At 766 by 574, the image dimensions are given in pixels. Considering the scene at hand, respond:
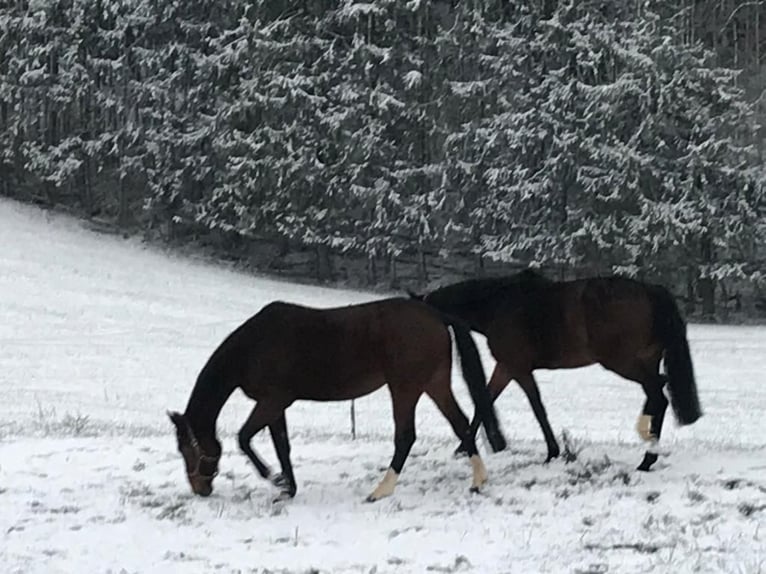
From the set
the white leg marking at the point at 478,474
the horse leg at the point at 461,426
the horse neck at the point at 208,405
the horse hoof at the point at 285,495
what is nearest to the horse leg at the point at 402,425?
the horse leg at the point at 461,426

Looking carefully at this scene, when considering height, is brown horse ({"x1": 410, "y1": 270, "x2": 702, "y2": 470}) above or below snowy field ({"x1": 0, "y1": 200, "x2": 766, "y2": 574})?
above

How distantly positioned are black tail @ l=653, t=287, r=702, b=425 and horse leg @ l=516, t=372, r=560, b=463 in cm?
92

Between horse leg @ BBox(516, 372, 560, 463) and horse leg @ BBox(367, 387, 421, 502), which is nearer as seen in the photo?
horse leg @ BBox(367, 387, 421, 502)

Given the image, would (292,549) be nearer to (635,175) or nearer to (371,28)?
(635,175)

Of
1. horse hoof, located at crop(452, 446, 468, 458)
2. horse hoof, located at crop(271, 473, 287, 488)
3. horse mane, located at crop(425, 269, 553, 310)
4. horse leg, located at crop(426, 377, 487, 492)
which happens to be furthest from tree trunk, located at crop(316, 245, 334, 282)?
horse hoof, located at crop(271, 473, 287, 488)

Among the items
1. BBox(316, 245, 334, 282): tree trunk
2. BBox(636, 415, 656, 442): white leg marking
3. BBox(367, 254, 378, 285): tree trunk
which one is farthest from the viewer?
BBox(316, 245, 334, 282): tree trunk

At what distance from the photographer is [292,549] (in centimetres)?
509

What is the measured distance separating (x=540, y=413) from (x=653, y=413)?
2.60 ft

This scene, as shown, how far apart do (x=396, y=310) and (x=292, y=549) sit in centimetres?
177

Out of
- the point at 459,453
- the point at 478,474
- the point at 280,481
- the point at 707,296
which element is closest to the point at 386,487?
the point at 478,474

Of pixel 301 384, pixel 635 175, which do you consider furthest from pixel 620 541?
pixel 635 175

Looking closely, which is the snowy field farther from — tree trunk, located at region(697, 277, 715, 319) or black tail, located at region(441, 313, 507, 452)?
tree trunk, located at region(697, 277, 715, 319)

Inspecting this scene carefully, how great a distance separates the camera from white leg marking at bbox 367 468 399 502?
238 inches

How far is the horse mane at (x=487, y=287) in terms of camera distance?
7.24 m
